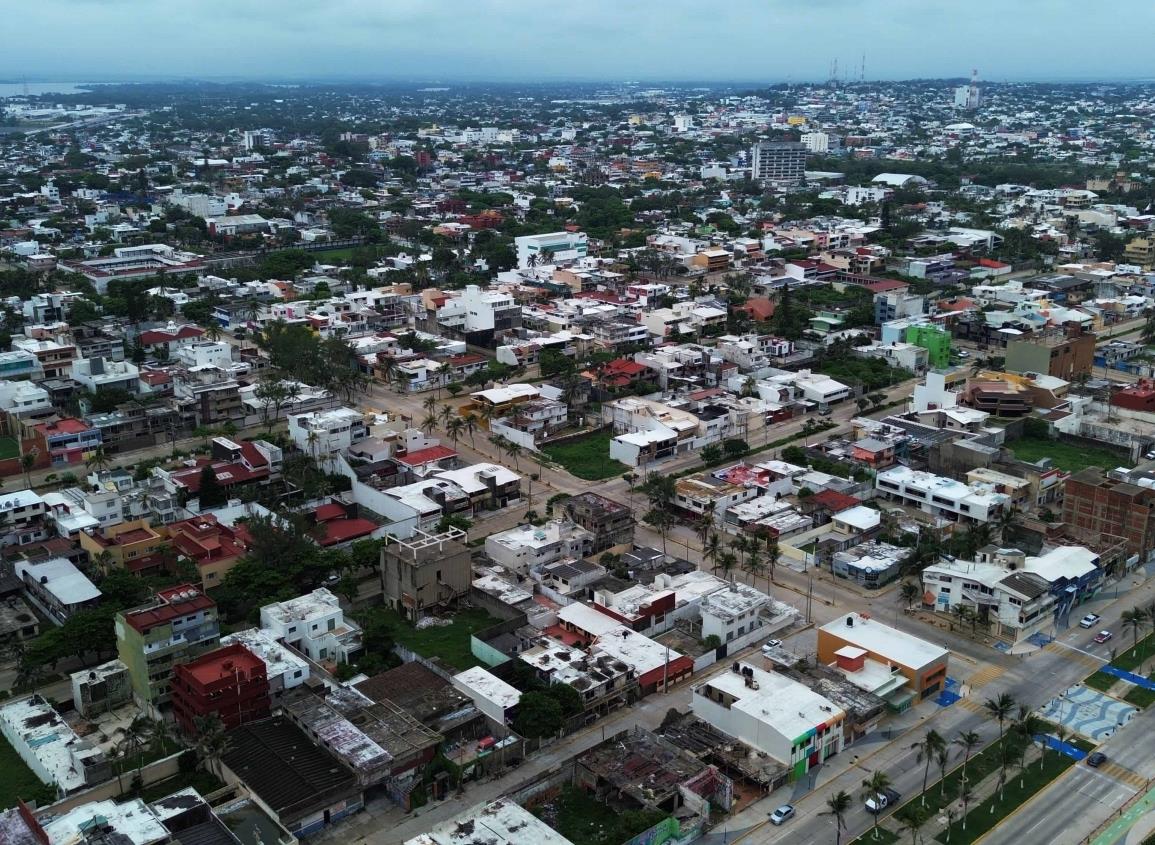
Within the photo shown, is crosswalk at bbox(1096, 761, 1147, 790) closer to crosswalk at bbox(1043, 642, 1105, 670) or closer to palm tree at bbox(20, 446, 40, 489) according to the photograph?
crosswalk at bbox(1043, 642, 1105, 670)

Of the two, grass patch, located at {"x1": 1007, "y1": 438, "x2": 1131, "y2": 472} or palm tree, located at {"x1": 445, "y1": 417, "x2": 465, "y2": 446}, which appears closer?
grass patch, located at {"x1": 1007, "y1": 438, "x2": 1131, "y2": 472}

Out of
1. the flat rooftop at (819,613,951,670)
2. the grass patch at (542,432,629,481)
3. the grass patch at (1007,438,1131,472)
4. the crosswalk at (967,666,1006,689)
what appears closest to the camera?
the flat rooftop at (819,613,951,670)

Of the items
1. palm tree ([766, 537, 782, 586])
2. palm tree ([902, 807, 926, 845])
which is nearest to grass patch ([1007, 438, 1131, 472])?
palm tree ([766, 537, 782, 586])

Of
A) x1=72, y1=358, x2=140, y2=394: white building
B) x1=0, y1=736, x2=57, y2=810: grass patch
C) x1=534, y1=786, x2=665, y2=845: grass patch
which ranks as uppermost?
x1=72, y1=358, x2=140, y2=394: white building

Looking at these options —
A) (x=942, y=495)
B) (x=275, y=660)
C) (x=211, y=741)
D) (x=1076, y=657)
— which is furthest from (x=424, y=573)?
(x=942, y=495)

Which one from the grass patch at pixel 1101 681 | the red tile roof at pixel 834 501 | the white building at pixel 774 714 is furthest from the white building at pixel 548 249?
the grass patch at pixel 1101 681

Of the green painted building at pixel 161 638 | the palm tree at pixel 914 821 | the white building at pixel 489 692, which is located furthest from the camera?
the green painted building at pixel 161 638

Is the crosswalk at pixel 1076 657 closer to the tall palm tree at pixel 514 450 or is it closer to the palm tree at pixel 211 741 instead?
the tall palm tree at pixel 514 450
